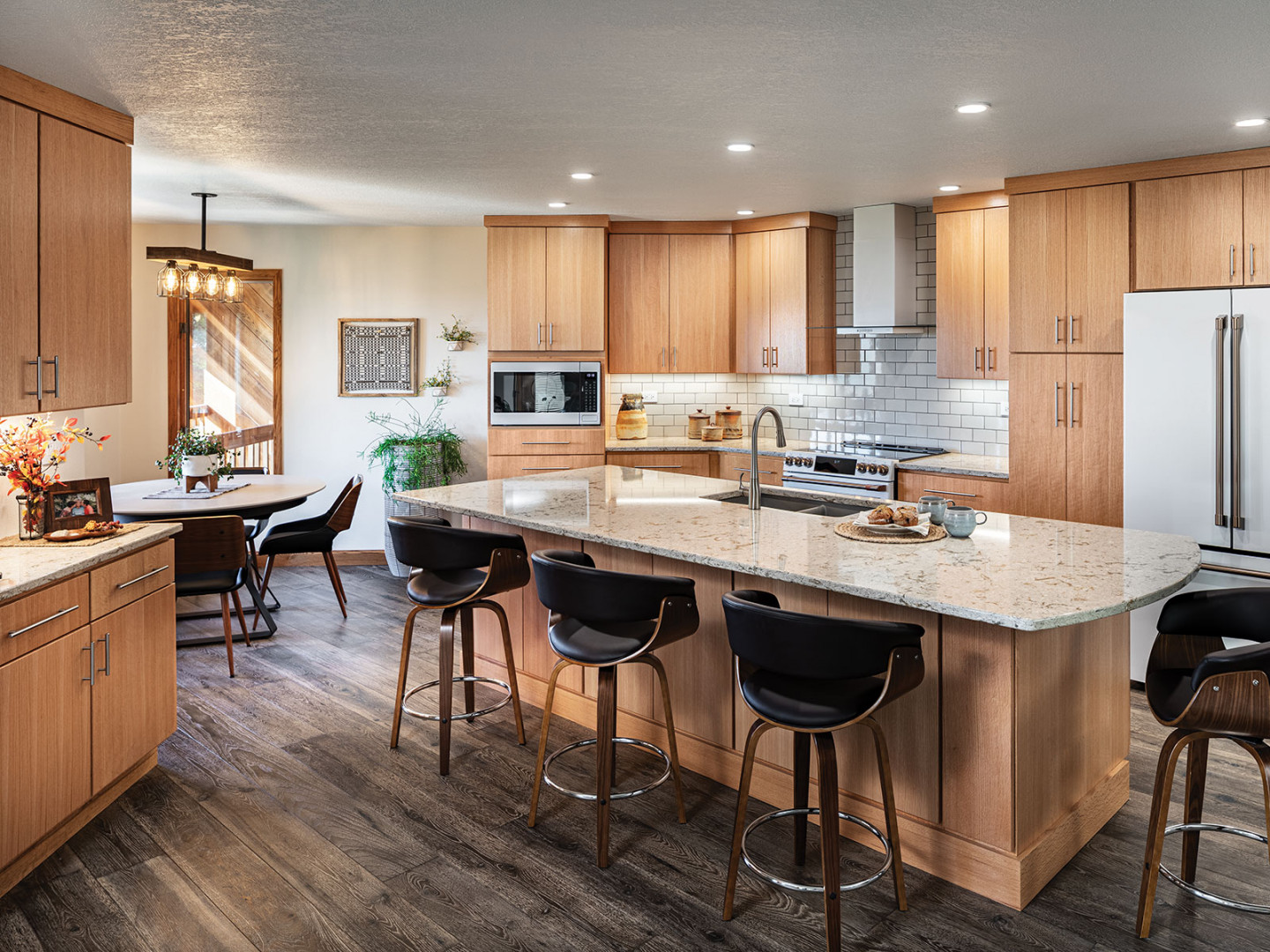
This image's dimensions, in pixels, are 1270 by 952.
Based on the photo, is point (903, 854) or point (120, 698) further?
point (120, 698)

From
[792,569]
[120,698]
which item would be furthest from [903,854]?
[120,698]

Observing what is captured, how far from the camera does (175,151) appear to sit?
14.9ft

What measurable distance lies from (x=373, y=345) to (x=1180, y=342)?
17.8ft

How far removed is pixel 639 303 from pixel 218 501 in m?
3.14

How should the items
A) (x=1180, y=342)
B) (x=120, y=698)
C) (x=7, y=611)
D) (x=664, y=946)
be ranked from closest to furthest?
(x=664, y=946) → (x=7, y=611) → (x=120, y=698) → (x=1180, y=342)

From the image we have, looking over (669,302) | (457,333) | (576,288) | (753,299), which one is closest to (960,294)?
(753,299)

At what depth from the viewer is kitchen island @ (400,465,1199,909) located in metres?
2.67

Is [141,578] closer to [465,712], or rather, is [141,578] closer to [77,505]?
[77,505]

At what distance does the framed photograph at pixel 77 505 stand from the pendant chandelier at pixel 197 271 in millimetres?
2047

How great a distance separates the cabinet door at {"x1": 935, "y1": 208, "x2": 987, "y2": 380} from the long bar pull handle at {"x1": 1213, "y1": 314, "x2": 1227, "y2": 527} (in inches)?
59.9

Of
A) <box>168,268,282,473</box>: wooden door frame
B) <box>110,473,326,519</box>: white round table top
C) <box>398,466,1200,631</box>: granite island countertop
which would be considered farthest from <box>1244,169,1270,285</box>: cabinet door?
<box>168,268,282,473</box>: wooden door frame

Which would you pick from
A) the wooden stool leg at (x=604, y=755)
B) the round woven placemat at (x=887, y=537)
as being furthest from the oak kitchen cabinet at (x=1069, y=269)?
the wooden stool leg at (x=604, y=755)

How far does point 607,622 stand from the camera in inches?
121

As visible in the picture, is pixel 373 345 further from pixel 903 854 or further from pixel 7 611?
pixel 903 854
